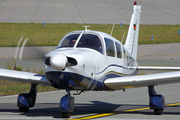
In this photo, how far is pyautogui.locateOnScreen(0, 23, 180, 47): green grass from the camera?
36844 millimetres

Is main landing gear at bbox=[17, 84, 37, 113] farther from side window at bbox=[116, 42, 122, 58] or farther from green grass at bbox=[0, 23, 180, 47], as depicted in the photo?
green grass at bbox=[0, 23, 180, 47]

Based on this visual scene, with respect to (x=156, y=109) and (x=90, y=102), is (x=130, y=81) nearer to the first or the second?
(x=156, y=109)

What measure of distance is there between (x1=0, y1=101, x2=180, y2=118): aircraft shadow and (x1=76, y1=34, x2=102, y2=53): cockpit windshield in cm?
207

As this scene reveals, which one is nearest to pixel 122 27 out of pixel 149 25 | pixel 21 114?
pixel 149 25

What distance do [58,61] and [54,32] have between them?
34.8 metres

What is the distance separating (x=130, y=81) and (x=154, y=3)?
6220cm

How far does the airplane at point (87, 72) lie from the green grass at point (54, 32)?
24.3 m

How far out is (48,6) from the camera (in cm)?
6366

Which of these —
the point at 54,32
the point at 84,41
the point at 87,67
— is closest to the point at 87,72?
the point at 87,67

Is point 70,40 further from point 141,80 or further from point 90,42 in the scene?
point 141,80

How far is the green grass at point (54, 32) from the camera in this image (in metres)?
36.8

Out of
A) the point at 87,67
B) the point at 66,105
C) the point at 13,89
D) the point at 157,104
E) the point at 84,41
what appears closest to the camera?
the point at 66,105

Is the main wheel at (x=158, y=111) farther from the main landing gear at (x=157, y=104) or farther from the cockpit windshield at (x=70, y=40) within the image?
the cockpit windshield at (x=70, y=40)

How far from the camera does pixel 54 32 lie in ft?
137
